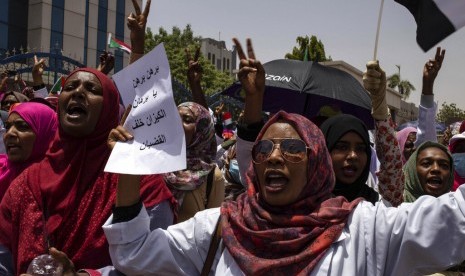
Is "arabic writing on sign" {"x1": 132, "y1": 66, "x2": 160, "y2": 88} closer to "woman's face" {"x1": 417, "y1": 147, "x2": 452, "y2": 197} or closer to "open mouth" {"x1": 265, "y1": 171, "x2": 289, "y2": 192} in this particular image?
"open mouth" {"x1": 265, "y1": 171, "x2": 289, "y2": 192}

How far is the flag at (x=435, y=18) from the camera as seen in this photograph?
205cm

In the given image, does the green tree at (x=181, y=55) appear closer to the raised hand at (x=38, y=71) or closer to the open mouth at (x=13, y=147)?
the raised hand at (x=38, y=71)

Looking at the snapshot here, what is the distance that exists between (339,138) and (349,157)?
0.11 meters

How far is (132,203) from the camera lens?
2.15m

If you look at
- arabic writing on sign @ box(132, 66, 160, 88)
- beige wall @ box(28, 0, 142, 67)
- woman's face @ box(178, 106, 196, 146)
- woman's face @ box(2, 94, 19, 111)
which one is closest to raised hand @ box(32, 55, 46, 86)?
woman's face @ box(2, 94, 19, 111)

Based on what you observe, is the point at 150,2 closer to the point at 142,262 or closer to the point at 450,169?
the point at 142,262

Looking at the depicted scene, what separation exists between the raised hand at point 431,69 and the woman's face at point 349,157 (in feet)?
3.92

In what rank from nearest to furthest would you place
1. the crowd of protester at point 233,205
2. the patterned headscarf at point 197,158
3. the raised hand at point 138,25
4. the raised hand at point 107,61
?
the crowd of protester at point 233,205
the raised hand at point 138,25
the patterned headscarf at point 197,158
the raised hand at point 107,61

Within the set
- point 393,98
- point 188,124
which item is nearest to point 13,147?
point 188,124

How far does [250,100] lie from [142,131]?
0.74 m

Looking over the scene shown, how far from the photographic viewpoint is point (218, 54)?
2884 inches

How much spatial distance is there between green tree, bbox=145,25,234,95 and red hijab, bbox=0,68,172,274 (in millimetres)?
27507

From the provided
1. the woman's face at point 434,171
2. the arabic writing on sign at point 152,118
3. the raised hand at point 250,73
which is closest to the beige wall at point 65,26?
the woman's face at point 434,171

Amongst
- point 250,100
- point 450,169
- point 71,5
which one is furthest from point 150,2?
point 71,5
